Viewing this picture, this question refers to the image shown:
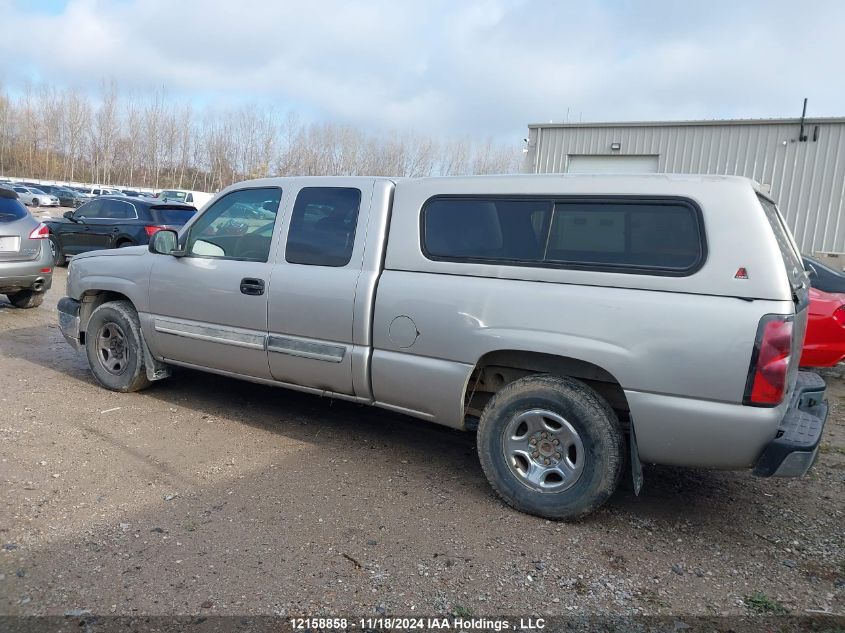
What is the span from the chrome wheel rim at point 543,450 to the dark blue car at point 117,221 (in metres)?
10.6

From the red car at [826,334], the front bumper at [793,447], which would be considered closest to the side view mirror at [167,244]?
the front bumper at [793,447]

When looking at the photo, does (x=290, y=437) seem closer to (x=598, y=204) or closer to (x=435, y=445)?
(x=435, y=445)

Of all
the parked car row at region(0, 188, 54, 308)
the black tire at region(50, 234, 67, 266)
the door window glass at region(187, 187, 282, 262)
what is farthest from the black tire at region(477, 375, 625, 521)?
the black tire at region(50, 234, 67, 266)

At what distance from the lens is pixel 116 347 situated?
5.89 meters

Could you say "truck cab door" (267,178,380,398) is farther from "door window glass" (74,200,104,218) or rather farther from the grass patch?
"door window glass" (74,200,104,218)

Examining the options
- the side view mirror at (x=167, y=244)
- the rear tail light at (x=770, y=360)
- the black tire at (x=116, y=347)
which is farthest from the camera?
the black tire at (x=116, y=347)

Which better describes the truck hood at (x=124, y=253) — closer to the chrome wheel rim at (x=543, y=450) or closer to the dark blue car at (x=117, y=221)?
the chrome wheel rim at (x=543, y=450)

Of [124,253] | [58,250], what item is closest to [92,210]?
[58,250]

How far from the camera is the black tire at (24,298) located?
31.5 feet

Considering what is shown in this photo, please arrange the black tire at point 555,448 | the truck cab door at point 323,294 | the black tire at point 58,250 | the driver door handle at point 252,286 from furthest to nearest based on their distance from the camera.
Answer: the black tire at point 58,250
the driver door handle at point 252,286
the truck cab door at point 323,294
the black tire at point 555,448

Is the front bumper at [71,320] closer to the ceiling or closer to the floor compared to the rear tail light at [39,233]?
closer to the floor

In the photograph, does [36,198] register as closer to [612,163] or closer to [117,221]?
[117,221]

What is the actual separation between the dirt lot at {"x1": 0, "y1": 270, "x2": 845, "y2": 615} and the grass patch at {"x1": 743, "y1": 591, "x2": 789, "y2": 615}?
10 mm

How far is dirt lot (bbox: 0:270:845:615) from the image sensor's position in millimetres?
2980
